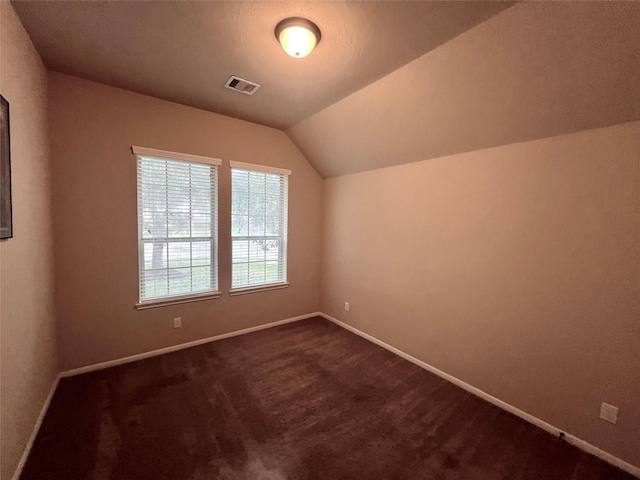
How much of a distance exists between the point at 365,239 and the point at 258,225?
1.47 meters

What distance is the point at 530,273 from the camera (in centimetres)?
205

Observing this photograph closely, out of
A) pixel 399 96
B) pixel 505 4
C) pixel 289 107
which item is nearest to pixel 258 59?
Result: pixel 289 107

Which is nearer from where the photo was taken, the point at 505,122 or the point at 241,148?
the point at 505,122

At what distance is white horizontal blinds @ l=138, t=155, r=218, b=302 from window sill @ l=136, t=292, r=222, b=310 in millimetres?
58

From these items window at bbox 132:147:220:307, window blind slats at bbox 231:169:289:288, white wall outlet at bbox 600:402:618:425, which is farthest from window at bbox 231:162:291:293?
white wall outlet at bbox 600:402:618:425

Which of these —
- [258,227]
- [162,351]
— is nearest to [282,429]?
[162,351]

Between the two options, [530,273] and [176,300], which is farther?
[176,300]

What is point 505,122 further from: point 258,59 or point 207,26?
point 207,26

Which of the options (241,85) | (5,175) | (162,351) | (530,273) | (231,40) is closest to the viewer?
(5,175)

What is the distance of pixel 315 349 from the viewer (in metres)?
3.09

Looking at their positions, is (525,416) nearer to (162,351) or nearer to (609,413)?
(609,413)

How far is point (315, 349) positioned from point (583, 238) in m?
2.64

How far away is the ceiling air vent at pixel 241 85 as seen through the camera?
7.54 ft

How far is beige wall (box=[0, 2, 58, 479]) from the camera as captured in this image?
1.39m
